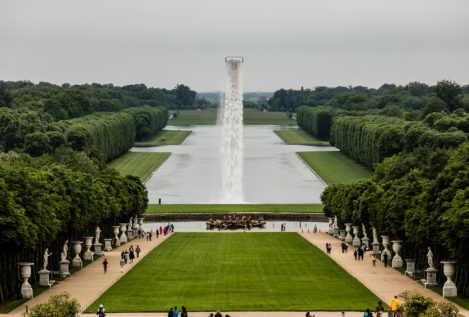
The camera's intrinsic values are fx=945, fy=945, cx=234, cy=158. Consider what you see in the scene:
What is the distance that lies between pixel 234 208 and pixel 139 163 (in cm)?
5248

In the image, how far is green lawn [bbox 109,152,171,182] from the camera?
141 m

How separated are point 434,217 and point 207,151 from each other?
417 feet

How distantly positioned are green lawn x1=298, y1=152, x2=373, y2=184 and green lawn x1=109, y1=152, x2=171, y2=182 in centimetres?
2484

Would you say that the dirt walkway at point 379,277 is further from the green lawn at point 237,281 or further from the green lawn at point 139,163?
the green lawn at point 139,163

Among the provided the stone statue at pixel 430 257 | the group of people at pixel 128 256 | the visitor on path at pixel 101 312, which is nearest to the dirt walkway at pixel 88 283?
the group of people at pixel 128 256

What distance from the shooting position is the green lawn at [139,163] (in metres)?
141

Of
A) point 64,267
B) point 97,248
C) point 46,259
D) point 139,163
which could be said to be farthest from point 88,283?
point 139,163

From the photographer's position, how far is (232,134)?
121m

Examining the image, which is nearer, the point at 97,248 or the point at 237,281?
the point at 237,281

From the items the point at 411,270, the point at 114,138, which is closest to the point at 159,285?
the point at 411,270

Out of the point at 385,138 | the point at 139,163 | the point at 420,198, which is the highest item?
the point at 420,198

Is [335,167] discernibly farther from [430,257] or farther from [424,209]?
[430,257]

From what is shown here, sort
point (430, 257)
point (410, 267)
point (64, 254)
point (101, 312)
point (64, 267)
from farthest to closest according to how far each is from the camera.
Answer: point (64, 254) → point (64, 267) → point (410, 267) → point (430, 257) → point (101, 312)

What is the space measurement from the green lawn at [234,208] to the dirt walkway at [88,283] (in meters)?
27.6
